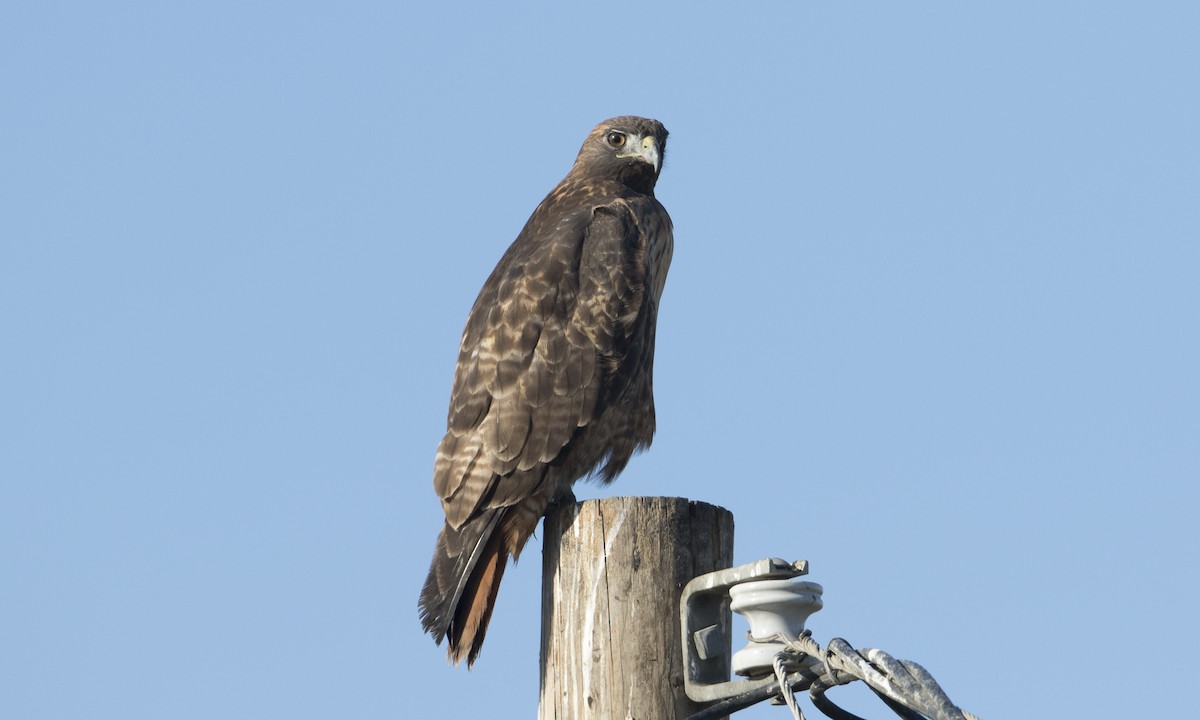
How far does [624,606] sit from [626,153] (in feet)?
12.7

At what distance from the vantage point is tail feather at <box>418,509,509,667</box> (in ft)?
16.0

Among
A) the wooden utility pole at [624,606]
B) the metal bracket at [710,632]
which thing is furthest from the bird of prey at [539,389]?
the metal bracket at [710,632]

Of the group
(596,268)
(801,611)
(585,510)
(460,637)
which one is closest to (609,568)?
(585,510)

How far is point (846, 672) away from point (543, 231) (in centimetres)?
346

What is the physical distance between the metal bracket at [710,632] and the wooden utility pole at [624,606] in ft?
→ 0.11

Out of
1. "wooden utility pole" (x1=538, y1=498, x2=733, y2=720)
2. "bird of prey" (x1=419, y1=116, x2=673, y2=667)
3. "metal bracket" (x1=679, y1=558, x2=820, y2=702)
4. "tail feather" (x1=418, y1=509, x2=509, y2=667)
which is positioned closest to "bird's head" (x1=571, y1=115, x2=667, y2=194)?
"bird of prey" (x1=419, y1=116, x2=673, y2=667)

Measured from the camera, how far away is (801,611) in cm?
385

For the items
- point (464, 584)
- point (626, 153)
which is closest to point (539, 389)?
point (464, 584)

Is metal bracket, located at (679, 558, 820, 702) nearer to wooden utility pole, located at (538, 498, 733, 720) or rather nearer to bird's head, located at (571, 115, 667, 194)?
wooden utility pole, located at (538, 498, 733, 720)

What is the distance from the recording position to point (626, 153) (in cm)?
757

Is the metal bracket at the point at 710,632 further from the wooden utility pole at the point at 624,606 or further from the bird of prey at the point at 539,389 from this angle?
the bird of prey at the point at 539,389

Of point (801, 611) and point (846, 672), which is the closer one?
point (846, 672)

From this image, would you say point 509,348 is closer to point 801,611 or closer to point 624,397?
point 624,397

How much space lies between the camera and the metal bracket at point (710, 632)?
12.8 ft
